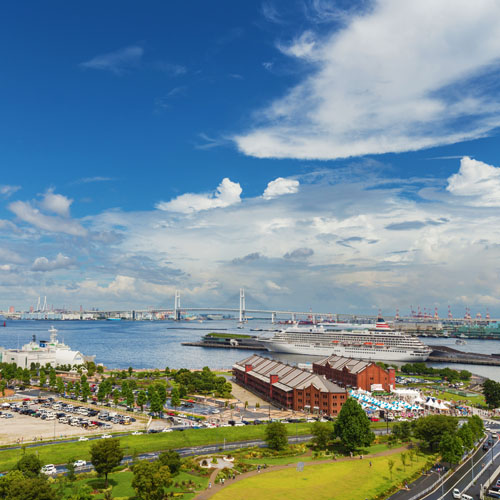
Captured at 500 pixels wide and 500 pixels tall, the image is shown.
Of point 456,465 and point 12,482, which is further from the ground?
point 12,482

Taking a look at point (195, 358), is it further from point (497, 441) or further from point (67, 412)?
point (497, 441)

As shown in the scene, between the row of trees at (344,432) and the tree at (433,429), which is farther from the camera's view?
the tree at (433,429)

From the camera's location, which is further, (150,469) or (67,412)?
(67,412)

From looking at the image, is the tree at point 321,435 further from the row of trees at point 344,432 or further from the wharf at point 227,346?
the wharf at point 227,346

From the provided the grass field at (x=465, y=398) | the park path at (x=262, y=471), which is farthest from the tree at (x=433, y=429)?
the grass field at (x=465, y=398)

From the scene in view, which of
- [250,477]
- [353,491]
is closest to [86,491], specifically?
[250,477]
